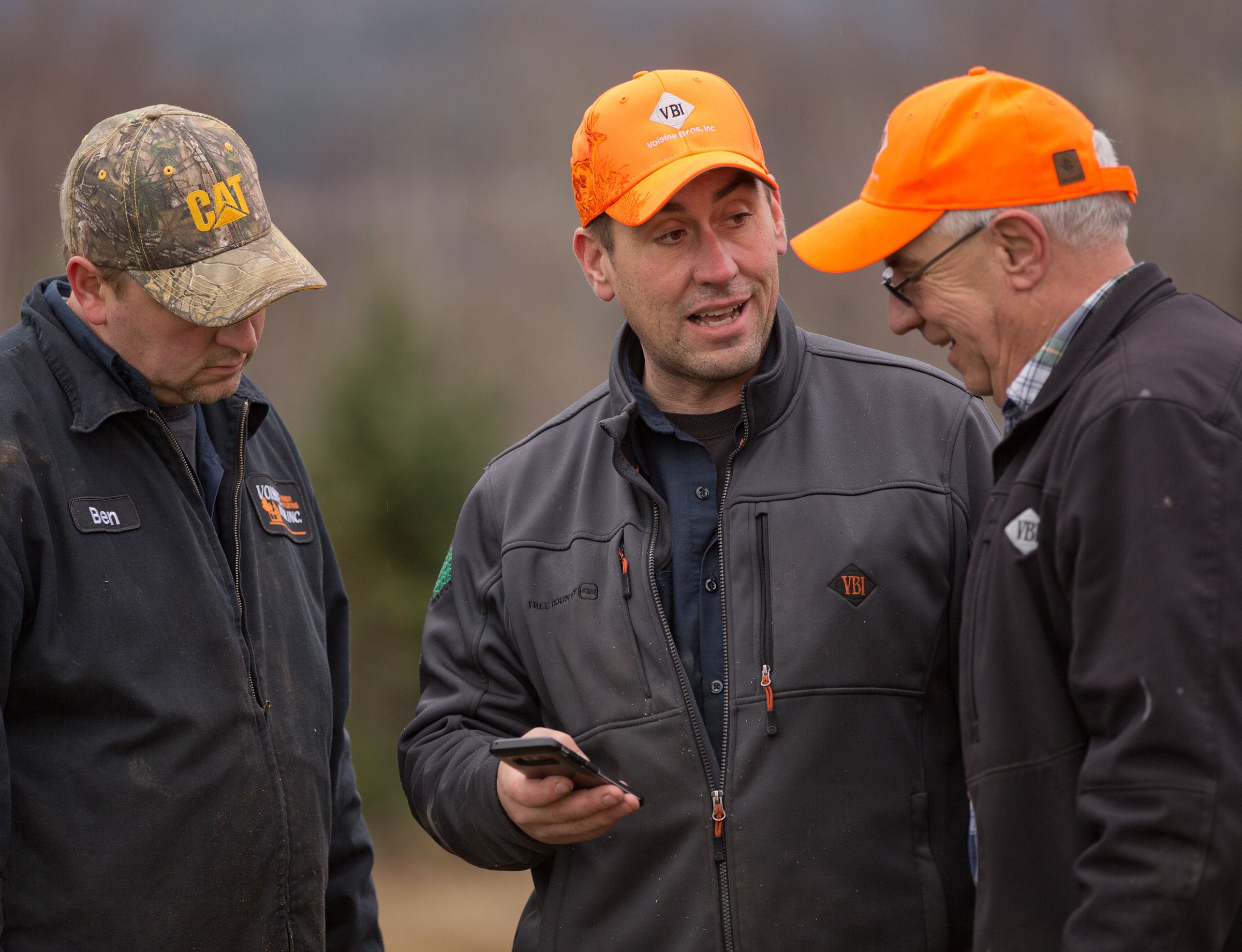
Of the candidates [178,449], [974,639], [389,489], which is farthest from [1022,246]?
[389,489]

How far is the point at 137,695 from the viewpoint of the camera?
237 centimetres

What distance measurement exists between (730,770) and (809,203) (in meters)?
20.2

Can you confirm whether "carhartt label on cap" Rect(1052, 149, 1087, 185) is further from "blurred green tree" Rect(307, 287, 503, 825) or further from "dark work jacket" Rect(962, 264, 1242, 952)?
"blurred green tree" Rect(307, 287, 503, 825)

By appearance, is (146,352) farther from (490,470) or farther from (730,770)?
(730,770)

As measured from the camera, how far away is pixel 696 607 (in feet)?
7.89

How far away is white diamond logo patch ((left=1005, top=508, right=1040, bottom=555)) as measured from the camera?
1772 millimetres

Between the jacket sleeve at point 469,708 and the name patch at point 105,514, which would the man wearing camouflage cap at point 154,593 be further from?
the jacket sleeve at point 469,708

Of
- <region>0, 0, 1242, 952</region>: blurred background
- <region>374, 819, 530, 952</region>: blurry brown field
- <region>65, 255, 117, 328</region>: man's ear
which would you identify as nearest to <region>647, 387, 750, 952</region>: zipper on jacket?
<region>65, 255, 117, 328</region>: man's ear

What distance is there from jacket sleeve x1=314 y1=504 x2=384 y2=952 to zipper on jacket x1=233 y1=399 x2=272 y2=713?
0.29 metres

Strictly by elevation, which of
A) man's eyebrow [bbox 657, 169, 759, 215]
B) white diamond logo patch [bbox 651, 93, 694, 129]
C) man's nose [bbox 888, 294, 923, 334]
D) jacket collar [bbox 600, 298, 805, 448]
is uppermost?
white diamond logo patch [bbox 651, 93, 694, 129]

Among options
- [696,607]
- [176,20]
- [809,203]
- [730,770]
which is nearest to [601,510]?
[696,607]

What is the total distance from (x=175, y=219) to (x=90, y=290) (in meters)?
0.23

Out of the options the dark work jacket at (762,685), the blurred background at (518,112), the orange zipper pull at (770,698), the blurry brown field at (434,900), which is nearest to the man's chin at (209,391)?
the dark work jacket at (762,685)

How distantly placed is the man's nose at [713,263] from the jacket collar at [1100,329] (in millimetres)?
828
